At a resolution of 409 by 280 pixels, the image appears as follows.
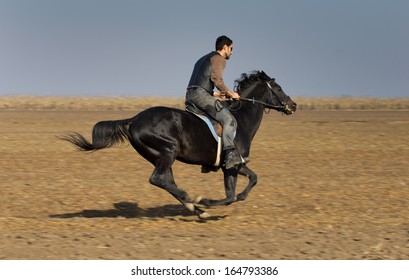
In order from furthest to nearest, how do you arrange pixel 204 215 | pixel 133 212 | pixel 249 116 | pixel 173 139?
pixel 133 212 < pixel 249 116 < pixel 204 215 < pixel 173 139

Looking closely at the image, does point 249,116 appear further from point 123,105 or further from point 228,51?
point 123,105

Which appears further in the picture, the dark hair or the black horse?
the dark hair

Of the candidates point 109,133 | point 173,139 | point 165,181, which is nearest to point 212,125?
point 173,139

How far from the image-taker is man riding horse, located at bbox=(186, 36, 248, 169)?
12008 mm

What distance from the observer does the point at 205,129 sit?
12.0 meters

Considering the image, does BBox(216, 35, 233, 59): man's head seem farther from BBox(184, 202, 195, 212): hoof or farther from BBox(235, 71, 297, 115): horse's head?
BBox(184, 202, 195, 212): hoof

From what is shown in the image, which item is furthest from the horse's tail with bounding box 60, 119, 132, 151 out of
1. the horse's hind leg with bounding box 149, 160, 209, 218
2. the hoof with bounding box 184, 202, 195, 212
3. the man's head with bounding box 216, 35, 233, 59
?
the man's head with bounding box 216, 35, 233, 59

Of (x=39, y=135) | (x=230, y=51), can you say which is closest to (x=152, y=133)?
(x=230, y=51)

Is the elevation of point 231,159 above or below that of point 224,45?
below

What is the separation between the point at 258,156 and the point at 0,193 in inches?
365

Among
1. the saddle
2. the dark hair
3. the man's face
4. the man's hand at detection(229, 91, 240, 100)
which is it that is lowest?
the saddle

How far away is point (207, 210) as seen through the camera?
1352cm

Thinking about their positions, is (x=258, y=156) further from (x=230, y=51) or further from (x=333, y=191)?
(x=230, y=51)

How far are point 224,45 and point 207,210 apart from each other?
9.99ft
